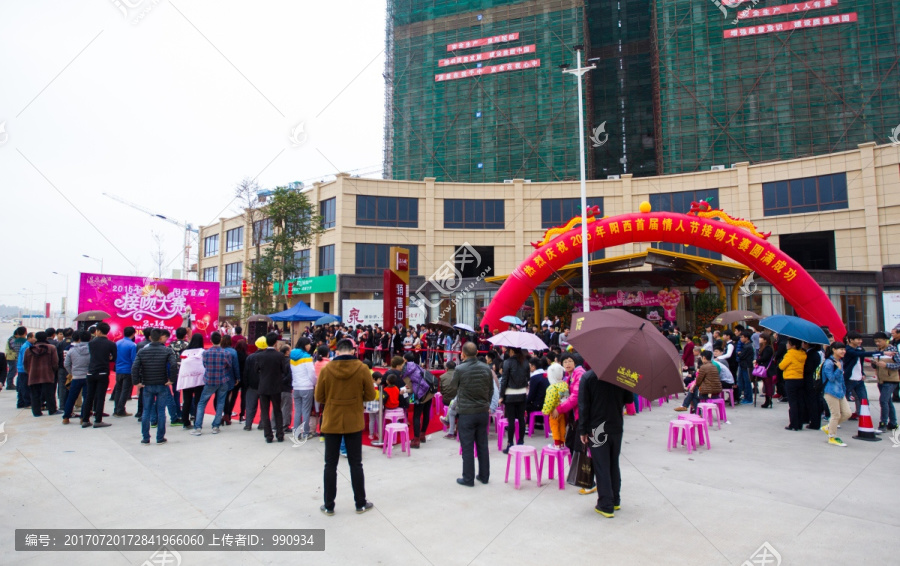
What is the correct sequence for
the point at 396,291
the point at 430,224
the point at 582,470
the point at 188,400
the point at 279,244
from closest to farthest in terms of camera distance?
the point at 582,470, the point at 188,400, the point at 396,291, the point at 279,244, the point at 430,224

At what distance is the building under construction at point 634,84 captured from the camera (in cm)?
2936

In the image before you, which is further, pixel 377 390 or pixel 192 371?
pixel 192 371

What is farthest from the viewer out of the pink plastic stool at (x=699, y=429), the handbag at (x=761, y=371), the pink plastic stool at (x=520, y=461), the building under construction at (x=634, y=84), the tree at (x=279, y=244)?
the building under construction at (x=634, y=84)

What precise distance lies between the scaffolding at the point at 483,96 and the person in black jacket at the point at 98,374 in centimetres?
2928

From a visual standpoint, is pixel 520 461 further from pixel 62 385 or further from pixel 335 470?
pixel 62 385

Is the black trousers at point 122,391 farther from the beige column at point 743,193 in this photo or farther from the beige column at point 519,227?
the beige column at point 743,193

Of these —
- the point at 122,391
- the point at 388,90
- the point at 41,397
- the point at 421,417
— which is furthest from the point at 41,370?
the point at 388,90

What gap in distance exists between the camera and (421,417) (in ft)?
25.2

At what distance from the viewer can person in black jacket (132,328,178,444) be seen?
7.04 m

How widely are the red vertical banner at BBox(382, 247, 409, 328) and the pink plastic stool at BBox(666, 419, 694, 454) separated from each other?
10.1 m

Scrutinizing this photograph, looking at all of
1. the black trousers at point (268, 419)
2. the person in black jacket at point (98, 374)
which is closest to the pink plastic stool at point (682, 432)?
the black trousers at point (268, 419)

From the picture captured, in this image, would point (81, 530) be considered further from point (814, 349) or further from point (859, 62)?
point (859, 62)

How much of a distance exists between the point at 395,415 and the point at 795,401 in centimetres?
656

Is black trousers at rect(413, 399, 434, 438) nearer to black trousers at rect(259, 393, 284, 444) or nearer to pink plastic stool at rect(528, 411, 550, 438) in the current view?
pink plastic stool at rect(528, 411, 550, 438)
